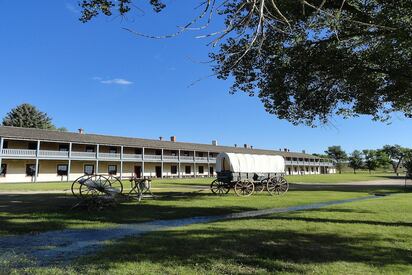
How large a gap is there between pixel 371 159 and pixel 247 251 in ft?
381

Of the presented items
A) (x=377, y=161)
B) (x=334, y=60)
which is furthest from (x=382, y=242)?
(x=377, y=161)

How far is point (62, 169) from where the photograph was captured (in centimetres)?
4675

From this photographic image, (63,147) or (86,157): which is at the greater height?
(63,147)

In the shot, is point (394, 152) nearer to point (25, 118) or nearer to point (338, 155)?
point (338, 155)

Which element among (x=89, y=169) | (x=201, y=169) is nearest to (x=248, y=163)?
(x=89, y=169)

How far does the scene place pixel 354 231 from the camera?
32.1 ft

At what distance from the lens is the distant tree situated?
108363mm

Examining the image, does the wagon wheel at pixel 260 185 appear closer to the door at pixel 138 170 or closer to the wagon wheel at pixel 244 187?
the wagon wheel at pixel 244 187

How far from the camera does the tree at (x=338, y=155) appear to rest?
119938 millimetres

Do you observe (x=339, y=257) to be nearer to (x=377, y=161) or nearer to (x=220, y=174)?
(x=220, y=174)

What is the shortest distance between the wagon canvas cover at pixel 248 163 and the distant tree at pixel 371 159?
3678 inches

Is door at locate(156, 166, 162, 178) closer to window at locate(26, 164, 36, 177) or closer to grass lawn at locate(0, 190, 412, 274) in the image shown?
window at locate(26, 164, 36, 177)

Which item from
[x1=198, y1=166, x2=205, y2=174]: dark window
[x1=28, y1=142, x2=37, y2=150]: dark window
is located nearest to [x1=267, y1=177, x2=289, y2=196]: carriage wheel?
[x1=28, y1=142, x2=37, y2=150]: dark window

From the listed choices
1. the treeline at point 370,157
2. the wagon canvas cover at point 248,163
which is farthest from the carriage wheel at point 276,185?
the treeline at point 370,157
